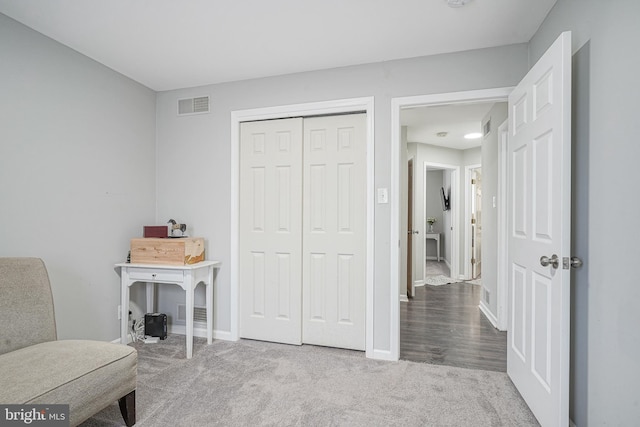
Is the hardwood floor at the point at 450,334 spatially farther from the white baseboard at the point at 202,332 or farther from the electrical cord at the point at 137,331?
the electrical cord at the point at 137,331

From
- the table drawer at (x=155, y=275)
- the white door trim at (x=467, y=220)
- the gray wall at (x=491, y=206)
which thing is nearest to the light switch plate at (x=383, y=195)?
the gray wall at (x=491, y=206)

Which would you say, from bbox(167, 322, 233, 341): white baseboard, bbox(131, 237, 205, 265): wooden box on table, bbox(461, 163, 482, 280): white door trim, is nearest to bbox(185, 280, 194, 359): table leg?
bbox(131, 237, 205, 265): wooden box on table

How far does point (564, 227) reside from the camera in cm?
157

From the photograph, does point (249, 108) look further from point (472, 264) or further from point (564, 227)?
point (472, 264)

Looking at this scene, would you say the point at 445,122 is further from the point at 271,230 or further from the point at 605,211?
the point at 605,211

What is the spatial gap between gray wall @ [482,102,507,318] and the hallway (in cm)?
34

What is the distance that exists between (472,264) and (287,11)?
18.3 ft

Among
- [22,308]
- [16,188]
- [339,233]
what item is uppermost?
[16,188]

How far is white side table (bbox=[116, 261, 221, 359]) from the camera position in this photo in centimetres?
272

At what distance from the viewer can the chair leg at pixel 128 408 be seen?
1.81 m

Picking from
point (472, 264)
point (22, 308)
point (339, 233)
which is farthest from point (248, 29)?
point (472, 264)

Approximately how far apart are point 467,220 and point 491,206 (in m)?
2.44

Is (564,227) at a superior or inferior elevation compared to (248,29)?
inferior

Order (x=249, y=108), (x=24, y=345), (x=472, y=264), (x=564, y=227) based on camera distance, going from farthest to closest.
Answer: (x=472, y=264), (x=249, y=108), (x=24, y=345), (x=564, y=227)
